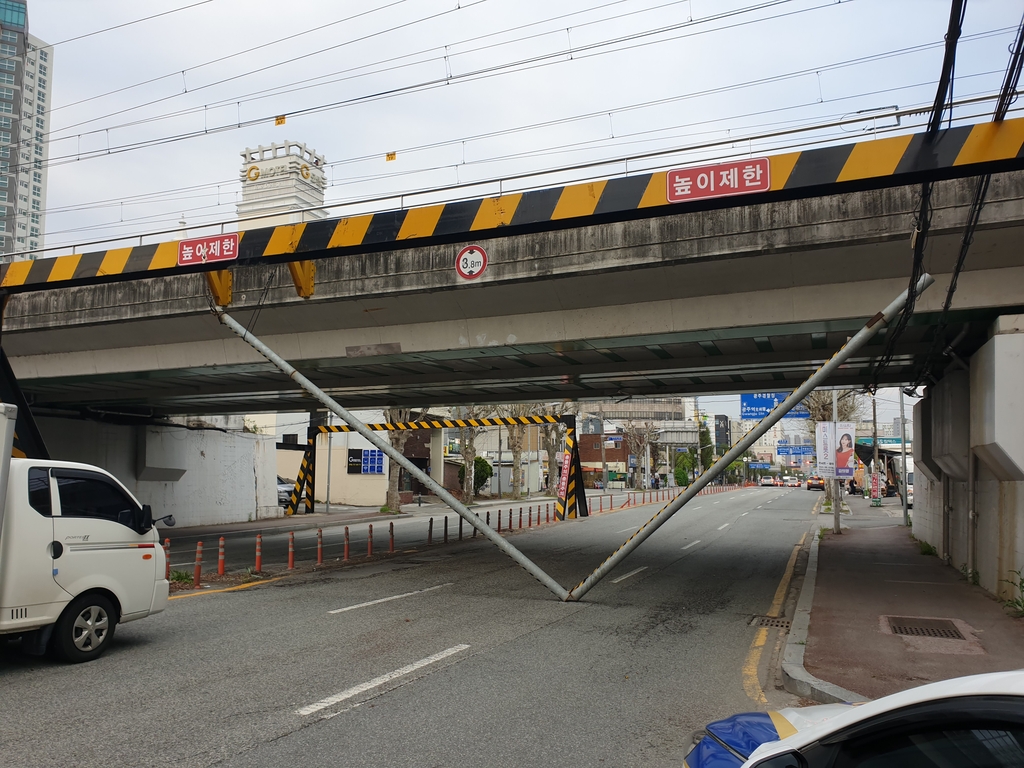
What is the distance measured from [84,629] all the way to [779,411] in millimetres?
8720

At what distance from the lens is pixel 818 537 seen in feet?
82.2

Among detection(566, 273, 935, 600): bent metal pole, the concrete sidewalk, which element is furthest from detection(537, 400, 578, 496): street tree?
detection(566, 273, 935, 600): bent metal pole

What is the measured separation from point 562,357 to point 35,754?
502 inches

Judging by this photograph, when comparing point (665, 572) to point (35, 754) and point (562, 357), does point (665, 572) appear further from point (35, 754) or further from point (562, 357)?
point (35, 754)

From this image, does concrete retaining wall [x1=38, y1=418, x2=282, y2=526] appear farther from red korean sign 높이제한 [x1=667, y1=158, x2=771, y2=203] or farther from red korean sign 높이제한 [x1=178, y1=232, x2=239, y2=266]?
red korean sign 높이제한 [x1=667, y1=158, x2=771, y2=203]

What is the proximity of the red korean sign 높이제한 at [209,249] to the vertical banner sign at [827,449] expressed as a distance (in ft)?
76.2

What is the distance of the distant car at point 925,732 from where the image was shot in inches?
79.4

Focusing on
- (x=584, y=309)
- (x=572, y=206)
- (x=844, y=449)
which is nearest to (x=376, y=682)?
(x=572, y=206)

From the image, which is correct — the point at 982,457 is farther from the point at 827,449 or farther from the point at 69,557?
the point at 827,449

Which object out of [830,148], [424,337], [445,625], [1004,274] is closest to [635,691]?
[445,625]

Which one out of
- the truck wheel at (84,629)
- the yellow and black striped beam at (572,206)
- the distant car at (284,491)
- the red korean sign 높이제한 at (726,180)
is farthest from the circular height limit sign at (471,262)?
the distant car at (284,491)

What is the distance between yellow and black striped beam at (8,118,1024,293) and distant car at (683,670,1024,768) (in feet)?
25.8

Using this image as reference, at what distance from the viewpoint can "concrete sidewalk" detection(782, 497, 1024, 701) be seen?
25.3ft

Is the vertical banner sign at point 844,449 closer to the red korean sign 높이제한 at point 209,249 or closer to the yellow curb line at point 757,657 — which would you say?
the yellow curb line at point 757,657
